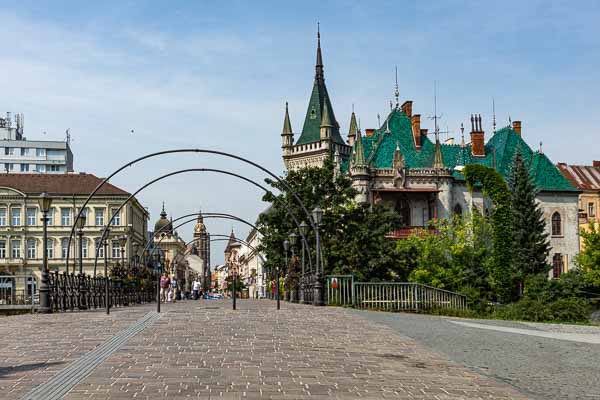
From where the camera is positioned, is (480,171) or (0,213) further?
(0,213)

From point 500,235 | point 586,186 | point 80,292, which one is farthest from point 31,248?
point 80,292

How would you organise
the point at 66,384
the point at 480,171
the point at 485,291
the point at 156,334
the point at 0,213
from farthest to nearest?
the point at 0,213 < the point at 480,171 < the point at 485,291 < the point at 156,334 < the point at 66,384

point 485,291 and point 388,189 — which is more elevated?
point 388,189

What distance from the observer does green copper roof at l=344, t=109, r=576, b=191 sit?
268ft

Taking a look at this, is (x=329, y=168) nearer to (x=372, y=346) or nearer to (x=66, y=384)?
(x=372, y=346)

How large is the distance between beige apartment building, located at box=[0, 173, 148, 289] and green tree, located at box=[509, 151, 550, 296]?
44.3 meters

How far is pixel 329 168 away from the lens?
57.9 meters

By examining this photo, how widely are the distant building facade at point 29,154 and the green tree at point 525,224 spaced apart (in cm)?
8771

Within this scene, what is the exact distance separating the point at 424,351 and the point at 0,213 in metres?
87.2

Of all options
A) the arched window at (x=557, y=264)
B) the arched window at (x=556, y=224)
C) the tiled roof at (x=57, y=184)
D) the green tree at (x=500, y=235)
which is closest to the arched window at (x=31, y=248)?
the tiled roof at (x=57, y=184)

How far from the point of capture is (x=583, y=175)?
10588 centimetres

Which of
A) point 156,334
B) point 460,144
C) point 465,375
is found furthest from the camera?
point 460,144

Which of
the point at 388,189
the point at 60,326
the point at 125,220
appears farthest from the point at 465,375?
the point at 125,220

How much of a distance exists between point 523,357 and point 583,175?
96797mm
